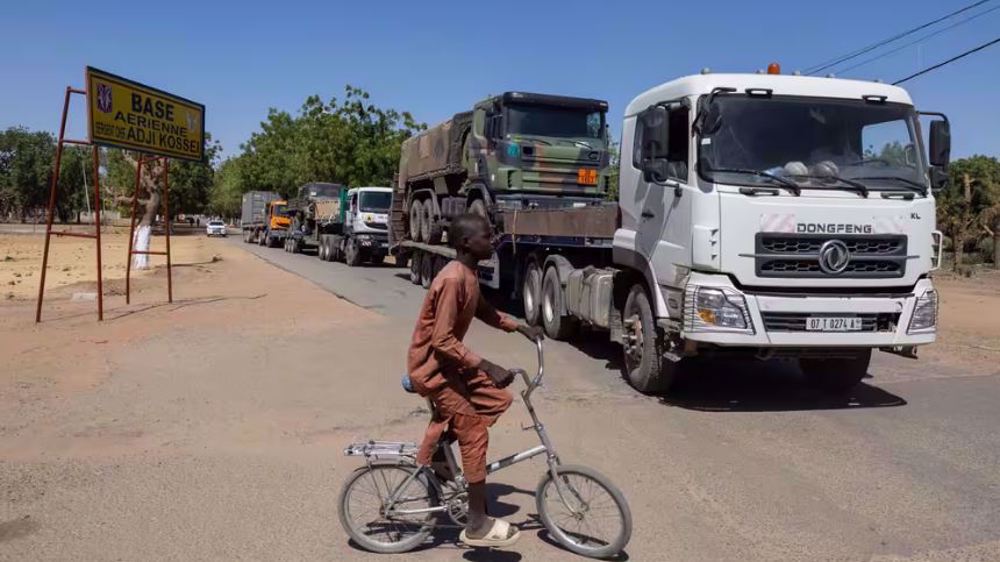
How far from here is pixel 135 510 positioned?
15.1 ft

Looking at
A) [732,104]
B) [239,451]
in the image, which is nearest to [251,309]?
[239,451]

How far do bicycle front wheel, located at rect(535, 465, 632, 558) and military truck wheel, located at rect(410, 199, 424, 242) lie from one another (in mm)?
14677

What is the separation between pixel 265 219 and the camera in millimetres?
45000

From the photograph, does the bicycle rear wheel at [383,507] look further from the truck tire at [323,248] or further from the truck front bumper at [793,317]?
the truck tire at [323,248]

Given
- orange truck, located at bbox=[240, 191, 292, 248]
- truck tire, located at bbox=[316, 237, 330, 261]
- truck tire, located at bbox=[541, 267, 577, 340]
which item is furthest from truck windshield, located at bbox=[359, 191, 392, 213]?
truck tire, located at bbox=[541, 267, 577, 340]

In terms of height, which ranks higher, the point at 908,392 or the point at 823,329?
the point at 823,329

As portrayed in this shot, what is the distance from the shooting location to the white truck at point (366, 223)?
84.0 feet

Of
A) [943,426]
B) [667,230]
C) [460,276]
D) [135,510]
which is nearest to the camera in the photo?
[460,276]

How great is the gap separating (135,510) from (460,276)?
2.41m

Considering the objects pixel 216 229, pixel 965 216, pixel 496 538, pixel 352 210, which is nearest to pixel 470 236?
pixel 496 538

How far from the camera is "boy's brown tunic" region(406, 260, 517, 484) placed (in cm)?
370

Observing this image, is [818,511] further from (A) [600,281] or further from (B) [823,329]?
(A) [600,281]

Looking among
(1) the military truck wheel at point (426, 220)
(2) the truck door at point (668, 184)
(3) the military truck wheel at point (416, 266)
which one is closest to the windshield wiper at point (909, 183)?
(2) the truck door at point (668, 184)

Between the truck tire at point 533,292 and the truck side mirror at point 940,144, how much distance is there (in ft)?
18.3
